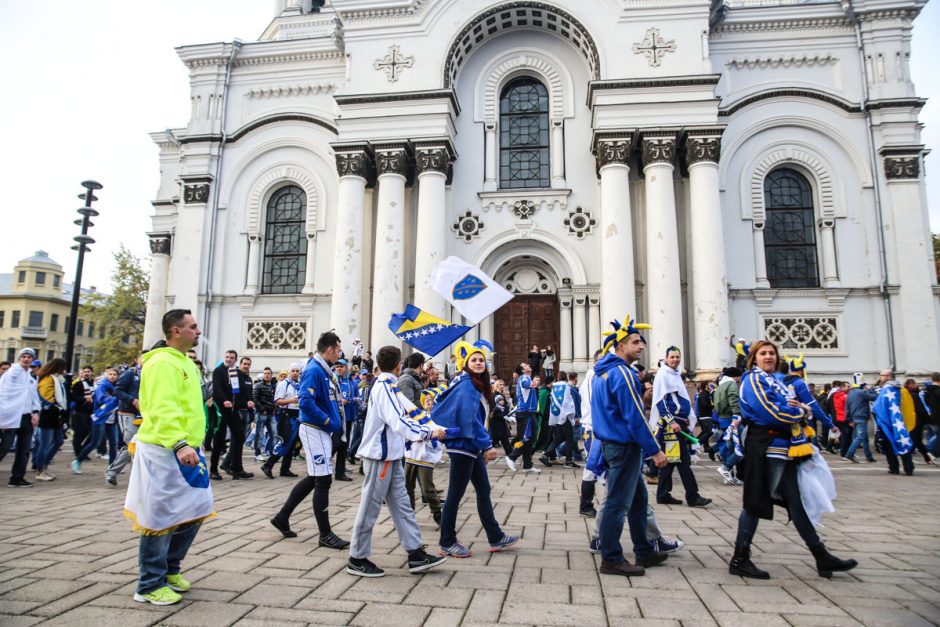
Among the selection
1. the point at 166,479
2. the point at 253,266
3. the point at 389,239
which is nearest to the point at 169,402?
the point at 166,479

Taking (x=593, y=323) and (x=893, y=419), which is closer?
(x=893, y=419)

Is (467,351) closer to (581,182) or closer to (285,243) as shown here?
(581,182)

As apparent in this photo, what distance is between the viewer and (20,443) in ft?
30.1

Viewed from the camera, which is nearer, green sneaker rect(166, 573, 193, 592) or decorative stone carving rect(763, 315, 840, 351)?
green sneaker rect(166, 573, 193, 592)

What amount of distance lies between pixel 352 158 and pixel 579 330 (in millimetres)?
9244

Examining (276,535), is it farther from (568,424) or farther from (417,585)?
(568,424)

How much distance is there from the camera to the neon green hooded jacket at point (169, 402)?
412cm

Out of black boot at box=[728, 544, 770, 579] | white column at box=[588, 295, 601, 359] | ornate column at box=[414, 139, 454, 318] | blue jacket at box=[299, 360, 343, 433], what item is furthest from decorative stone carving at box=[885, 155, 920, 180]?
blue jacket at box=[299, 360, 343, 433]

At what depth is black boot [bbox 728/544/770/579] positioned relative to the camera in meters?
4.66

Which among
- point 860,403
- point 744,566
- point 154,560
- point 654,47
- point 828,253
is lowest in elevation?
point 744,566

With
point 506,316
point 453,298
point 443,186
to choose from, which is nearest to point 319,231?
point 443,186

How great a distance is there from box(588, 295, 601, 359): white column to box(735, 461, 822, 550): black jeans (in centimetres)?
1372

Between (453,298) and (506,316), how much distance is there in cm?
1326

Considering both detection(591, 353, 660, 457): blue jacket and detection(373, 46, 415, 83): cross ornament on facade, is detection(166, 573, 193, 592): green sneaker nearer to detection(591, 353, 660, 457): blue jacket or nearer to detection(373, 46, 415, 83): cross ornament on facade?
detection(591, 353, 660, 457): blue jacket
